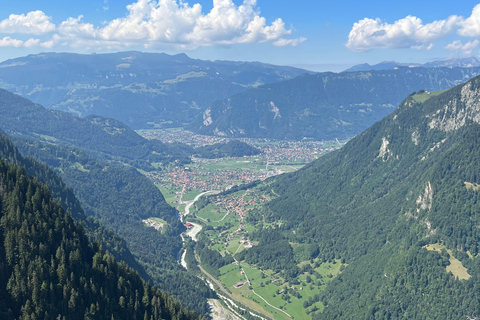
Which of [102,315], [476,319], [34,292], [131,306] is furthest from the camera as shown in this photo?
[476,319]

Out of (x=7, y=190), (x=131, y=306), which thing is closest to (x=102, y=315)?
(x=131, y=306)

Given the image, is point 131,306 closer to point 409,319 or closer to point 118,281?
point 118,281

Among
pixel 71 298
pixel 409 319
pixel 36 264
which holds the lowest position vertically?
pixel 409 319

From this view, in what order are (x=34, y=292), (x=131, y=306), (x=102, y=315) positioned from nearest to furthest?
(x=34, y=292), (x=102, y=315), (x=131, y=306)

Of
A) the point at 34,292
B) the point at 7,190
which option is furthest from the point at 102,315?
the point at 7,190

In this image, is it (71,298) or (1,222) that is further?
(1,222)

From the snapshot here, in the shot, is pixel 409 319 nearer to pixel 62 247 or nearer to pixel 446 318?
pixel 446 318

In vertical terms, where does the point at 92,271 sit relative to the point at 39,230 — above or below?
below
